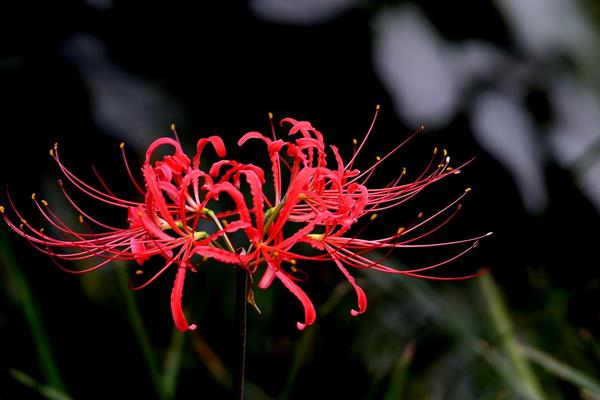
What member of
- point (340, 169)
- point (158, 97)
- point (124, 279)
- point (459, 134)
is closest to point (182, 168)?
point (340, 169)

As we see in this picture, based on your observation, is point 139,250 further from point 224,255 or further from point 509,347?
point 509,347

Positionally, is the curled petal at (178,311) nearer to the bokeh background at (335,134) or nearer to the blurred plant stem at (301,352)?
the blurred plant stem at (301,352)

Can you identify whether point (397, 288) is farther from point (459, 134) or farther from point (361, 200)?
point (361, 200)

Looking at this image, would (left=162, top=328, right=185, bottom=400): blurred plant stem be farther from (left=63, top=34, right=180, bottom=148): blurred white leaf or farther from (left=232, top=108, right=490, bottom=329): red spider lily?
(left=232, top=108, right=490, bottom=329): red spider lily

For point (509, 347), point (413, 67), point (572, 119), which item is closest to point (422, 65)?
point (413, 67)

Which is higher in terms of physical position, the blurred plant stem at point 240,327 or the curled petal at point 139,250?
the curled petal at point 139,250

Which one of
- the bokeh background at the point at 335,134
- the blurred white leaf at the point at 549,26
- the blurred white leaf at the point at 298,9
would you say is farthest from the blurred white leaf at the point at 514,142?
the blurred white leaf at the point at 298,9

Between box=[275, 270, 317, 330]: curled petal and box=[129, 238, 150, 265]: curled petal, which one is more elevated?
box=[129, 238, 150, 265]: curled petal

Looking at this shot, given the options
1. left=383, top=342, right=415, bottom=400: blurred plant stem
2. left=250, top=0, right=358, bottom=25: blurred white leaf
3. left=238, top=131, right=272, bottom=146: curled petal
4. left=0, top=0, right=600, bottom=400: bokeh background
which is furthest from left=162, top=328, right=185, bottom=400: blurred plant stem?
left=250, top=0, right=358, bottom=25: blurred white leaf
